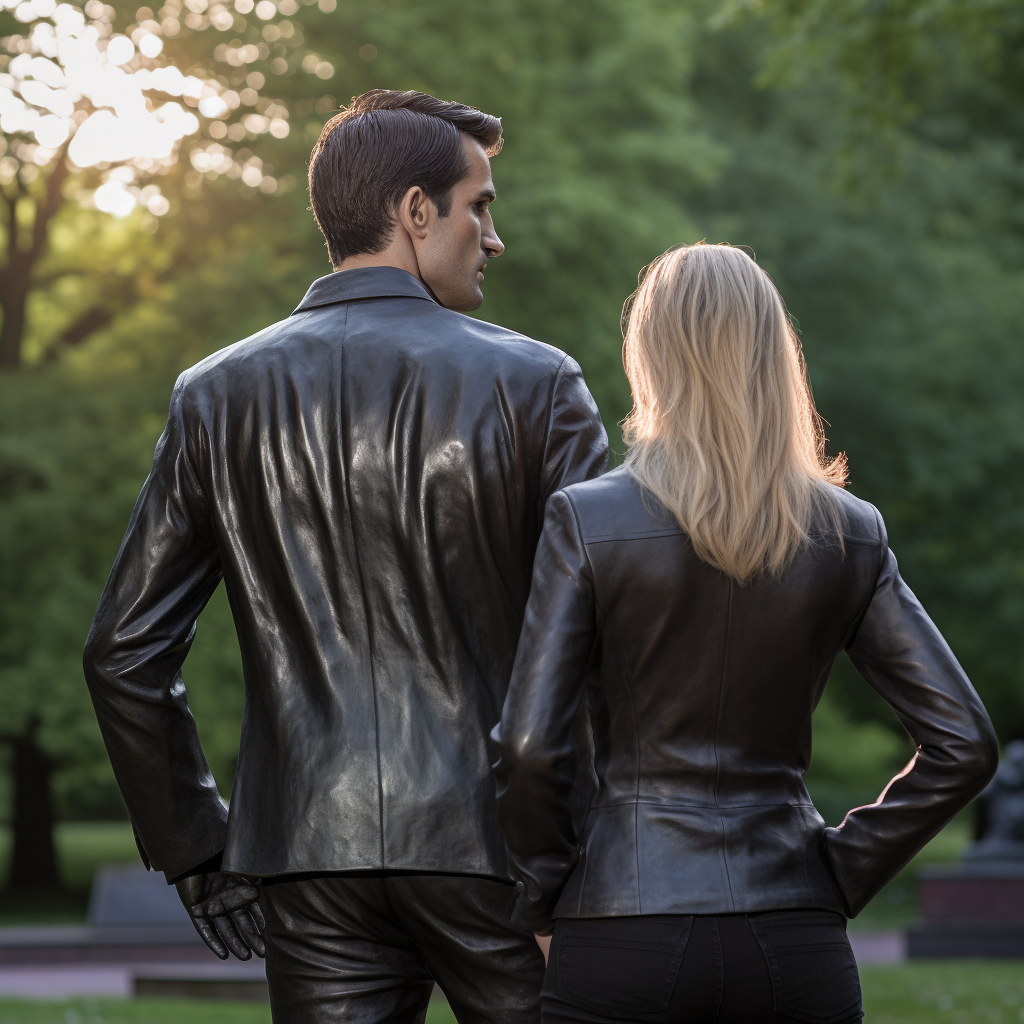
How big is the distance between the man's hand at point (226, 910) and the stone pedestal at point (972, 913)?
13637mm

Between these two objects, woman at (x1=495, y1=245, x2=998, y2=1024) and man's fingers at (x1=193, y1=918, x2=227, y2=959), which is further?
man's fingers at (x1=193, y1=918, x2=227, y2=959)

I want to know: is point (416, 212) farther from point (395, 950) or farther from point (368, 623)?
A: point (395, 950)

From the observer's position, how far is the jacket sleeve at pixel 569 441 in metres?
2.66

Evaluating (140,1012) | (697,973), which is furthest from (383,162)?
(140,1012)

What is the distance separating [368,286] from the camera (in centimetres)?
286

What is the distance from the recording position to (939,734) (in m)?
2.50

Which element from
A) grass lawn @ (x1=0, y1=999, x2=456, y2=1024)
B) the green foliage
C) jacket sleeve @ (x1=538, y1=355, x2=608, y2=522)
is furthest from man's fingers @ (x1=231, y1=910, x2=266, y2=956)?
grass lawn @ (x1=0, y1=999, x2=456, y2=1024)

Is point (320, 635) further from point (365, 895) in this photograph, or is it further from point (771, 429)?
point (771, 429)

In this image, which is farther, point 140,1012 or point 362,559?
point 140,1012

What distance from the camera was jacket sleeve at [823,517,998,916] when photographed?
2.49 m

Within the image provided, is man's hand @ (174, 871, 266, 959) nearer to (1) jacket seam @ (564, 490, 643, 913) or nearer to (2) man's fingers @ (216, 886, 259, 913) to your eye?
(2) man's fingers @ (216, 886, 259, 913)

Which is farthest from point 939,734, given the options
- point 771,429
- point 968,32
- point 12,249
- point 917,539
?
point 917,539

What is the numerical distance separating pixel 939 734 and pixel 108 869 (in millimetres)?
14645

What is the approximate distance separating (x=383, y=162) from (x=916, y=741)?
127 cm
